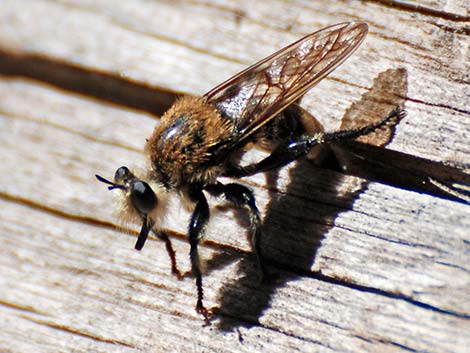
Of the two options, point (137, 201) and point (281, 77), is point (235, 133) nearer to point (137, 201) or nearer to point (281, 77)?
point (281, 77)

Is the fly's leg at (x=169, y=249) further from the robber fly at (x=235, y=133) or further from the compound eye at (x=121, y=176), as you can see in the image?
the compound eye at (x=121, y=176)

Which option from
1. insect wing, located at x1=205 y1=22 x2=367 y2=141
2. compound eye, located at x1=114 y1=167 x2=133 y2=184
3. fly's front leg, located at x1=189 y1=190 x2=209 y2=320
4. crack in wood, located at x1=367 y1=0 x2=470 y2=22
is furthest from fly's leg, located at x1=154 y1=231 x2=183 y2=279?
→ crack in wood, located at x1=367 y1=0 x2=470 y2=22

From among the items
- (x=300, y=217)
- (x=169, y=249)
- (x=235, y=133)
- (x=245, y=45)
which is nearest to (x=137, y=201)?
(x=169, y=249)

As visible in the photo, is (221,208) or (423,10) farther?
(221,208)

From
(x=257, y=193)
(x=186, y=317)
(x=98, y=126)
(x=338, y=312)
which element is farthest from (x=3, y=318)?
(x=338, y=312)

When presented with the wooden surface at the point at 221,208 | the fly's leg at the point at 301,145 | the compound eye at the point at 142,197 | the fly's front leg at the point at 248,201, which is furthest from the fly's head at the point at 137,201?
the fly's leg at the point at 301,145

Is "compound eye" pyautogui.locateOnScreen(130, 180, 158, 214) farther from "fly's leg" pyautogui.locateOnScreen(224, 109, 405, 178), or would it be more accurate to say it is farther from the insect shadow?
"fly's leg" pyautogui.locateOnScreen(224, 109, 405, 178)
